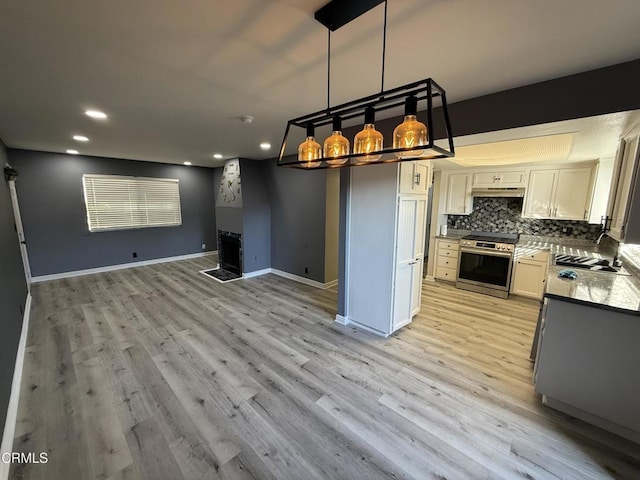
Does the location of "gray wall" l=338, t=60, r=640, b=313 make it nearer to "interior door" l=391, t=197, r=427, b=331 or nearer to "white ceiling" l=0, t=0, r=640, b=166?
"white ceiling" l=0, t=0, r=640, b=166

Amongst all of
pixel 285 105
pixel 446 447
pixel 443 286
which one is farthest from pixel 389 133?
pixel 443 286

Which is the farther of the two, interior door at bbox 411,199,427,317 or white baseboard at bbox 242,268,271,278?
white baseboard at bbox 242,268,271,278

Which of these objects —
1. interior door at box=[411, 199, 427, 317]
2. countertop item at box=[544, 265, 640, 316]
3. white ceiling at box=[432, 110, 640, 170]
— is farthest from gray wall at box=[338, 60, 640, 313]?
countertop item at box=[544, 265, 640, 316]

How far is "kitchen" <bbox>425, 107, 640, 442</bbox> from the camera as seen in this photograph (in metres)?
1.81

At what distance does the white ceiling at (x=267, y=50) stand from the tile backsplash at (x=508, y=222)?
336 cm

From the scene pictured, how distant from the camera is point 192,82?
1907mm

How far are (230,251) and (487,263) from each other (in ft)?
16.8

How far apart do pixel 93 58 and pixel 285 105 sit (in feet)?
4.41

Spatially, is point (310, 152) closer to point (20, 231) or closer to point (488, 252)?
point (488, 252)

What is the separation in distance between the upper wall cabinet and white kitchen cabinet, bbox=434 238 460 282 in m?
1.13

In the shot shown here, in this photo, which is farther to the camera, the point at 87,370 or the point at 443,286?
the point at 443,286

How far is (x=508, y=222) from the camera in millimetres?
4641

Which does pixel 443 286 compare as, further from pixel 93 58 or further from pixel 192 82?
pixel 93 58

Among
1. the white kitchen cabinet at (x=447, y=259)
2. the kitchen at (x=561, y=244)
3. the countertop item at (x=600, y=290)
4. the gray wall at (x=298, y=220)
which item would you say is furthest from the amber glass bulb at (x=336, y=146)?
the white kitchen cabinet at (x=447, y=259)
